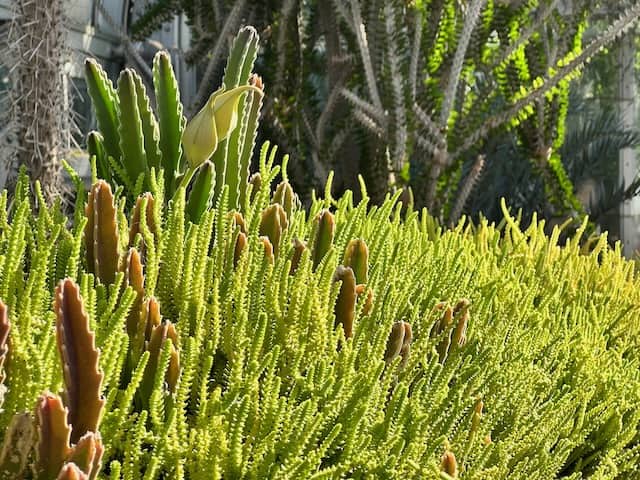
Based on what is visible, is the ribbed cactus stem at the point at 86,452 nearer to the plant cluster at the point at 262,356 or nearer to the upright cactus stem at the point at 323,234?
the plant cluster at the point at 262,356

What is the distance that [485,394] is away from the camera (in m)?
0.97

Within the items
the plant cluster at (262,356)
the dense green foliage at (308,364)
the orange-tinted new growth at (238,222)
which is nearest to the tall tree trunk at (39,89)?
the plant cluster at (262,356)

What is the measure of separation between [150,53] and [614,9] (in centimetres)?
255

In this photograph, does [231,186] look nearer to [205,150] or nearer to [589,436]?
[205,150]

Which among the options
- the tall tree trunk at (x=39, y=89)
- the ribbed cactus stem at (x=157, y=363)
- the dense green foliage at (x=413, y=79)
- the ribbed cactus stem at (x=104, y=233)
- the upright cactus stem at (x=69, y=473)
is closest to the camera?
the upright cactus stem at (x=69, y=473)

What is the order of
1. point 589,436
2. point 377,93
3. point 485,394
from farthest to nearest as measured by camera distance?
1. point 377,93
2. point 589,436
3. point 485,394

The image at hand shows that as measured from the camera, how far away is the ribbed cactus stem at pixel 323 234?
1.03 meters

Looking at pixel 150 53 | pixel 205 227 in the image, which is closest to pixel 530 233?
pixel 205 227

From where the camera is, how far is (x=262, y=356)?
85 centimetres

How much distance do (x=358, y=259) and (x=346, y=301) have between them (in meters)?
0.12

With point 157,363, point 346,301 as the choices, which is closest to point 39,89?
point 346,301

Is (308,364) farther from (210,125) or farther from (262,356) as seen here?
(210,125)

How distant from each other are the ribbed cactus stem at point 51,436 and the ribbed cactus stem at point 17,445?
1 cm

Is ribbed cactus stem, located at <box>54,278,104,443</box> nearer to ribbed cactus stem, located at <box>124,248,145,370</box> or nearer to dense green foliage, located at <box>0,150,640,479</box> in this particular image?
dense green foliage, located at <box>0,150,640,479</box>
